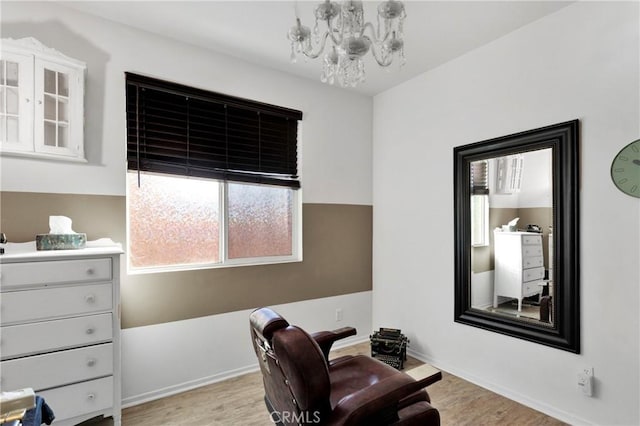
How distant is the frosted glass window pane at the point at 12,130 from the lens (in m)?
2.04

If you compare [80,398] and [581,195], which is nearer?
[80,398]

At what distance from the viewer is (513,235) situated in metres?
2.59

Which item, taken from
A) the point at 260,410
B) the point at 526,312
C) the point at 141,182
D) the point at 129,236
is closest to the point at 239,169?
the point at 141,182

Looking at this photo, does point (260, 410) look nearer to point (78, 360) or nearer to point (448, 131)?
point (78, 360)

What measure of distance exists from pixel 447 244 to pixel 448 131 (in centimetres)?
107

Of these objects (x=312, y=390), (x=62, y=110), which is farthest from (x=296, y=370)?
(x=62, y=110)

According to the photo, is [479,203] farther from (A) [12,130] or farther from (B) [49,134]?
(A) [12,130]

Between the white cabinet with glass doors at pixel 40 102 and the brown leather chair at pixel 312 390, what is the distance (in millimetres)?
1850

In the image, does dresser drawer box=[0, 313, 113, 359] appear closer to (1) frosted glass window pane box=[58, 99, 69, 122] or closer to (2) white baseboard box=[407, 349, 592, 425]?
(1) frosted glass window pane box=[58, 99, 69, 122]

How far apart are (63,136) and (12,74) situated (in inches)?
17.3

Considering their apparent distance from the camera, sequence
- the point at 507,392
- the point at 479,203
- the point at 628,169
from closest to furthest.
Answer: the point at 628,169
the point at 507,392
the point at 479,203

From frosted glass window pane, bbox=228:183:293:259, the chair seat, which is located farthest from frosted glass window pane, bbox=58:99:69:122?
the chair seat

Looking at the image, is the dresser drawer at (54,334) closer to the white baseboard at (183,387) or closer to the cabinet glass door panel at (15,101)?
the white baseboard at (183,387)

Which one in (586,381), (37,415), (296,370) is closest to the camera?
(37,415)
